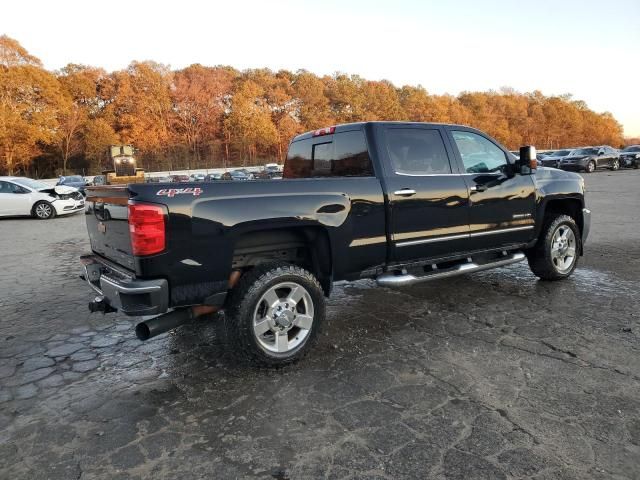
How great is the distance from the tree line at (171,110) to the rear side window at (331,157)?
162 ft

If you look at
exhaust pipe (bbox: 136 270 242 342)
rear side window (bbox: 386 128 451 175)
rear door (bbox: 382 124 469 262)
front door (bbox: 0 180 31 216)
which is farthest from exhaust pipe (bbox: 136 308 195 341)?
front door (bbox: 0 180 31 216)

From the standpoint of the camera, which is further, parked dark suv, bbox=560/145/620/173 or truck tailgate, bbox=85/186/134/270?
parked dark suv, bbox=560/145/620/173

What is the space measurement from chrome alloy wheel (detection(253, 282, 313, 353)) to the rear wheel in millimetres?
15347

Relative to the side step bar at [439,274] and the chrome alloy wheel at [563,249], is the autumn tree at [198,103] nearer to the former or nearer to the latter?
the chrome alloy wheel at [563,249]

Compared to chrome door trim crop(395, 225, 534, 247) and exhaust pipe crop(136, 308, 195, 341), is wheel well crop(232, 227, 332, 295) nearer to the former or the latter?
exhaust pipe crop(136, 308, 195, 341)

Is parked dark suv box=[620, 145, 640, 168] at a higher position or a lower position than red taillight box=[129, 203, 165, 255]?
higher

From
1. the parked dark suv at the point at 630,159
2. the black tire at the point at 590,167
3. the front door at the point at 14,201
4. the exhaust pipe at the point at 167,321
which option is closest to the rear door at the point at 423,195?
the exhaust pipe at the point at 167,321

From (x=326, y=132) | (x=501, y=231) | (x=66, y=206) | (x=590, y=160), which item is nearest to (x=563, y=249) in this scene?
(x=501, y=231)

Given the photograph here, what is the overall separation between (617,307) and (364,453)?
3.70 m

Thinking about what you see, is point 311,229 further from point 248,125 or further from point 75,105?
point 248,125

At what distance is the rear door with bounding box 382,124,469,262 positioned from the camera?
4.34 m

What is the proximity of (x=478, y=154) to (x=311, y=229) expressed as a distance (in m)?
2.44

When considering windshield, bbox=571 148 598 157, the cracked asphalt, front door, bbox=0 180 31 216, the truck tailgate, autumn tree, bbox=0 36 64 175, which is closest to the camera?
the cracked asphalt

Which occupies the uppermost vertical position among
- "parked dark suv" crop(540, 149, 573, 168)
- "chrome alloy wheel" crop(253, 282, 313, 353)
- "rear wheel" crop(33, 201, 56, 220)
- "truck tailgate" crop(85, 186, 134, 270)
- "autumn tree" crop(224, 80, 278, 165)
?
"autumn tree" crop(224, 80, 278, 165)
